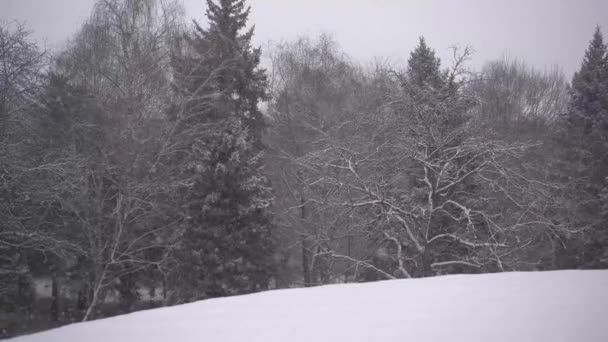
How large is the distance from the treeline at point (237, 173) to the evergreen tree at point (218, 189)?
8 cm

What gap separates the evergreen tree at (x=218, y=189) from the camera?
14031mm

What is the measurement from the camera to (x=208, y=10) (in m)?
16.9

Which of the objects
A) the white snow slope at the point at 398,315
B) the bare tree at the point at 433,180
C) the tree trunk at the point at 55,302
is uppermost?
the bare tree at the point at 433,180

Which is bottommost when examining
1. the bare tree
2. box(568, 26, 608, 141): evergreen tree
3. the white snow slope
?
the white snow slope

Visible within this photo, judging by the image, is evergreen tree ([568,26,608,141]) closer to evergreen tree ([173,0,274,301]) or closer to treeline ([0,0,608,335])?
treeline ([0,0,608,335])

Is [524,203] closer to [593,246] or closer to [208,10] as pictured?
[593,246]

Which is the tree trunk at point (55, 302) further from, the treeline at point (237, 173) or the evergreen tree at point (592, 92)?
the evergreen tree at point (592, 92)

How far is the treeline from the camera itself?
28.8 ft

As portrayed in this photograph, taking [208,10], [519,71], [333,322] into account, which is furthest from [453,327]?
[519,71]

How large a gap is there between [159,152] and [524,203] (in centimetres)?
1019

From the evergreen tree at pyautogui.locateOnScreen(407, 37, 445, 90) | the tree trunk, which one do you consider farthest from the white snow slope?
the tree trunk

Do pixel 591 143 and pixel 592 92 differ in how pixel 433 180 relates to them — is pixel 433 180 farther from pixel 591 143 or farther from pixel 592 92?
pixel 592 92

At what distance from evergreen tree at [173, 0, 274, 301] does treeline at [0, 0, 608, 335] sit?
8 centimetres

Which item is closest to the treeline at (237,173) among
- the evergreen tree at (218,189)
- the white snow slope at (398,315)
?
the evergreen tree at (218,189)
